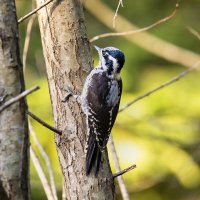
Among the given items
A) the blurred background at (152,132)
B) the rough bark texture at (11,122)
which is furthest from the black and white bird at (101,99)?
the blurred background at (152,132)

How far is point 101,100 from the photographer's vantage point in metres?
4.19

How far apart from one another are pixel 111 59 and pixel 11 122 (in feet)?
6.81

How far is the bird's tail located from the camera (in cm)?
323

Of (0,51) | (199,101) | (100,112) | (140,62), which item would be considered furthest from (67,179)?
(140,62)

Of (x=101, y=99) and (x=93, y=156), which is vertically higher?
(x=101, y=99)

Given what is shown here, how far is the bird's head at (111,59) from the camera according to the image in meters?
4.25

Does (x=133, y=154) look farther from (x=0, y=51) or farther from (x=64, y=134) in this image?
(x=0, y=51)

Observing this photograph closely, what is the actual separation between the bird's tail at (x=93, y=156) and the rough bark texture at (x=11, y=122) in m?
0.88

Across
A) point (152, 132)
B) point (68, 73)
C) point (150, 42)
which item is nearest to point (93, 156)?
point (68, 73)

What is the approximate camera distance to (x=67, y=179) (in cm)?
333

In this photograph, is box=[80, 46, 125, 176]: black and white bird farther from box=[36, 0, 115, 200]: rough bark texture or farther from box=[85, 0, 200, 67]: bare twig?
box=[85, 0, 200, 67]: bare twig

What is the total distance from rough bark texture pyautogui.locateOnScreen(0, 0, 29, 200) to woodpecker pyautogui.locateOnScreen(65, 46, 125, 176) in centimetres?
96

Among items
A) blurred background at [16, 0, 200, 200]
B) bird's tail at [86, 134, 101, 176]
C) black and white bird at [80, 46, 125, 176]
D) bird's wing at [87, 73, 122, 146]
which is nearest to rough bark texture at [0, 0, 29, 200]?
bird's tail at [86, 134, 101, 176]

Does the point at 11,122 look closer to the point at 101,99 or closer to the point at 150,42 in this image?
the point at 101,99
